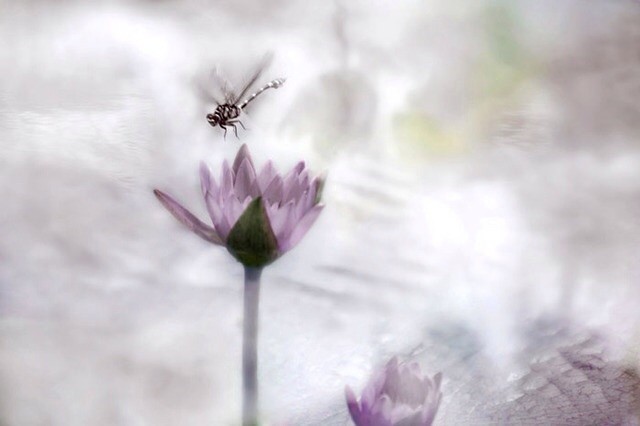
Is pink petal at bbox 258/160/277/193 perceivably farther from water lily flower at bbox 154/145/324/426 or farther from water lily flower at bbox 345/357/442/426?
water lily flower at bbox 345/357/442/426

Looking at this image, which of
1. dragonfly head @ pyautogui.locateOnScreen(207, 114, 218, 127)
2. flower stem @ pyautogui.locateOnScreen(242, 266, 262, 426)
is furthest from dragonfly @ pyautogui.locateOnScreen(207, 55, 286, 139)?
flower stem @ pyautogui.locateOnScreen(242, 266, 262, 426)

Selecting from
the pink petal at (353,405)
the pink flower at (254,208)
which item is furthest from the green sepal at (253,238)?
the pink petal at (353,405)

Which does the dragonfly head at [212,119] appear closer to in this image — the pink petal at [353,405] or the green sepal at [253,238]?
the green sepal at [253,238]

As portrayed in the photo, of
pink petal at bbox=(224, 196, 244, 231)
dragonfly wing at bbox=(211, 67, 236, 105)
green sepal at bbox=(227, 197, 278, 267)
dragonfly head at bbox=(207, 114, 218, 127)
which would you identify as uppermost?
dragonfly wing at bbox=(211, 67, 236, 105)

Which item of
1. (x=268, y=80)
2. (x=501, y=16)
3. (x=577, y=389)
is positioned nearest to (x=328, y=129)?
(x=268, y=80)

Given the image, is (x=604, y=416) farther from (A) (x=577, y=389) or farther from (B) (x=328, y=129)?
(B) (x=328, y=129)

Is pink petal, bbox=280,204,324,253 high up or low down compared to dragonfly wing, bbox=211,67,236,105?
down

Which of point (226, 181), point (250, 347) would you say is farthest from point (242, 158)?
point (250, 347)

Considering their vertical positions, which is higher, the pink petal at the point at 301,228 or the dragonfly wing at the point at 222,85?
the dragonfly wing at the point at 222,85
